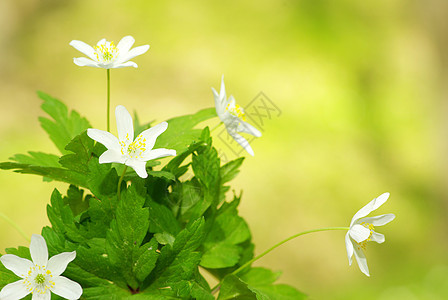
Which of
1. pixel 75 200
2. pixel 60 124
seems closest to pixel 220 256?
pixel 75 200

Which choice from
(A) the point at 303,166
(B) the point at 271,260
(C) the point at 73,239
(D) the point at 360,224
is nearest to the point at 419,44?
(A) the point at 303,166

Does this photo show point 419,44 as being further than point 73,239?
Yes

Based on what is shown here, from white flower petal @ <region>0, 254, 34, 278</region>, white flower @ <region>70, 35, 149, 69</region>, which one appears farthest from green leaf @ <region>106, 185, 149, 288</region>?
white flower @ <region>70, 35, 149, 69</region>

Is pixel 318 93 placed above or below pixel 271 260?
above

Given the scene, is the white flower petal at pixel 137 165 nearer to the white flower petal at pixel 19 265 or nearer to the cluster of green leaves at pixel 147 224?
the cluster of green leaves at pixel 147 224

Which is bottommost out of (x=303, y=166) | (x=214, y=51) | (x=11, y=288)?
(x=11, y=288)

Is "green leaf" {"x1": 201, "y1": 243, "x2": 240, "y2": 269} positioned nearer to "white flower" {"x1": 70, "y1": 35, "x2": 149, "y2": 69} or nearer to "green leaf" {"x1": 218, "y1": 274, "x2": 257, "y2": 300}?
"green leaf" {"x1": 218, "y1": 274, "x2": 257, "y2": 300}

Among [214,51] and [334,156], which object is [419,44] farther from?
[214,51]
